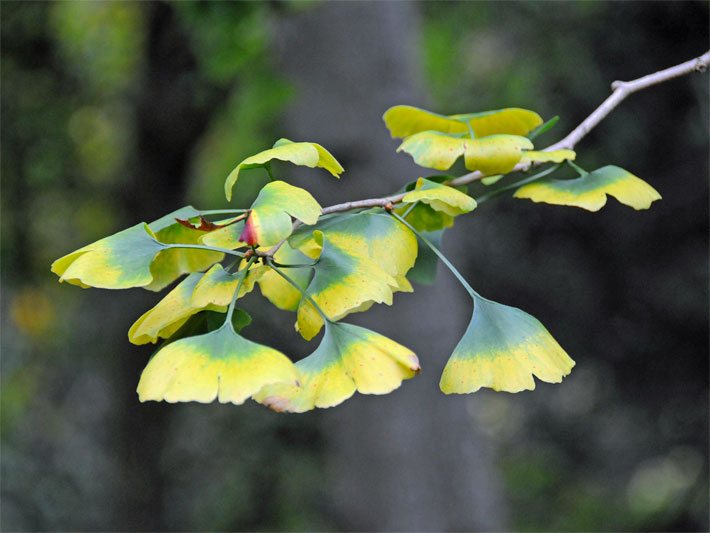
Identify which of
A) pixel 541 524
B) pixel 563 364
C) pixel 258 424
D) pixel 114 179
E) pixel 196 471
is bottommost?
pixel 541 524

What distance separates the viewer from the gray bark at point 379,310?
89.7 inches

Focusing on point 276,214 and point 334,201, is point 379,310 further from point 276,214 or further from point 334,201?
point 276,214

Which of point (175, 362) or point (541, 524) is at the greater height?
point (175, 362)

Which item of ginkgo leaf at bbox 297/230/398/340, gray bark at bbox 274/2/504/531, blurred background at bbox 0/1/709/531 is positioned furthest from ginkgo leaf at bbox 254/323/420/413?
gray bark at bbox 274/2/504/531

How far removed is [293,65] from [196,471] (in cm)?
235

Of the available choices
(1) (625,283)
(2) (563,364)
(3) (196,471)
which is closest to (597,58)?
(1) (625,283)

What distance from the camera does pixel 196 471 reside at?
393 centimetres

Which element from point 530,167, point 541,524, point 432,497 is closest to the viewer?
point 530,167

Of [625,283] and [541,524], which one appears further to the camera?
[541,524]

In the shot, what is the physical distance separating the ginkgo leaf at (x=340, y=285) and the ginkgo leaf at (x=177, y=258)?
98 millimetres

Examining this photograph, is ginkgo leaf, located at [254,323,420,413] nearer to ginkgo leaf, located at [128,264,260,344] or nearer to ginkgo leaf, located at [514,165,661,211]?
ginkgo leaf, located at [128,264,260,344]

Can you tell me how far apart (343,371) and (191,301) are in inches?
4.7

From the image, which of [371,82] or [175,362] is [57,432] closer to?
[371,82]

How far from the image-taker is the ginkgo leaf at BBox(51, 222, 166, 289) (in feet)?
1.74
